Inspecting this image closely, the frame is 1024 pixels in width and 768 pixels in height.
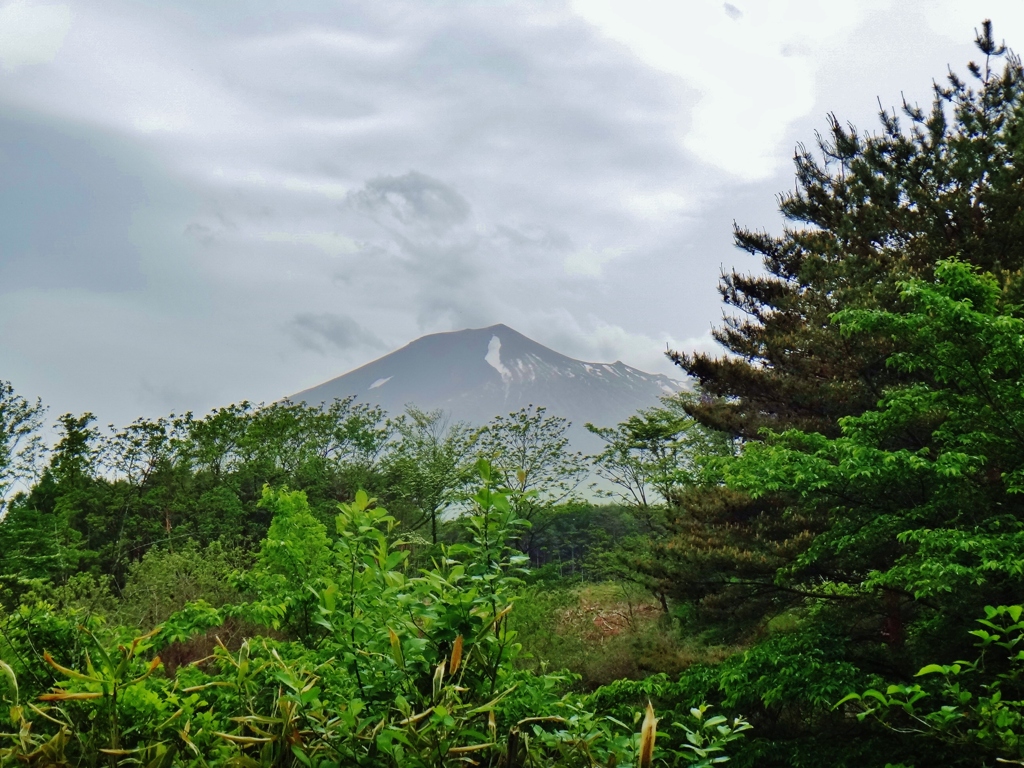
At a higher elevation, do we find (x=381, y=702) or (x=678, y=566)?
(x=381, y=702)

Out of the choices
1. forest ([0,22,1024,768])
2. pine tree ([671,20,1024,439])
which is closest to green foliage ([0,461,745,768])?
forest ([0,22,1024,768])

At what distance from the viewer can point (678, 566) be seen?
13.7m

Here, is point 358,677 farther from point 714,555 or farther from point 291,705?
point 714,555

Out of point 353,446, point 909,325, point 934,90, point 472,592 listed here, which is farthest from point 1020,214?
point 353,446

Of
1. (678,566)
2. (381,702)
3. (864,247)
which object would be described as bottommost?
(678,566)

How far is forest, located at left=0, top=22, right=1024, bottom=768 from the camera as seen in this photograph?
1436 millimetres

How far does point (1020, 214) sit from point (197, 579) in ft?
51.0

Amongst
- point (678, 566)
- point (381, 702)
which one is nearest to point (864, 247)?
point (678, 566)

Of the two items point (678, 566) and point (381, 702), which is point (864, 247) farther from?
point (381, 702)

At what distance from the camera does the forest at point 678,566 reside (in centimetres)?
144

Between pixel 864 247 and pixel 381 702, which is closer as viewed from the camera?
pixel 381 702

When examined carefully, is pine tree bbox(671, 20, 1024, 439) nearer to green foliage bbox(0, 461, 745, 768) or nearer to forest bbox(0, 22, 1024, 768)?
forest bbox(0, 22, 1024, 768)

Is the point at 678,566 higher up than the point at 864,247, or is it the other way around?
the point at 864,247

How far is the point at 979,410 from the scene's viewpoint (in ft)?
19.8
